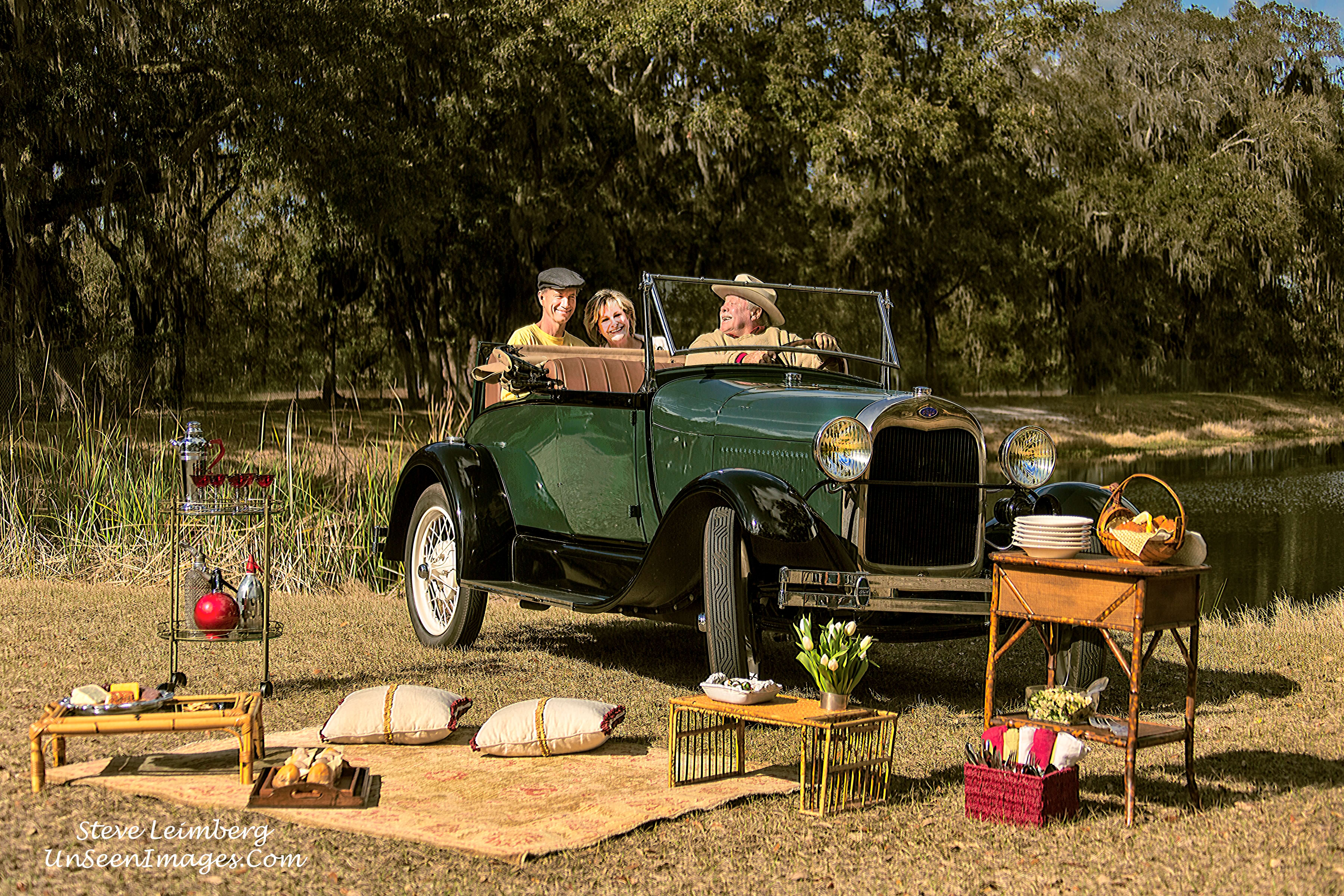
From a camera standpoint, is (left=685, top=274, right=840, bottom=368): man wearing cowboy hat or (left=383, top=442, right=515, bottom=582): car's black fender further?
(left=383, top=442, right=515, bottom=582): car's black fender

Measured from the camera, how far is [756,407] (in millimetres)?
6148

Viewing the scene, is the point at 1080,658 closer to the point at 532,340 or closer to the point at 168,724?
the point at 532,340

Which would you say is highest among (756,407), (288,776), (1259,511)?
(756,407)

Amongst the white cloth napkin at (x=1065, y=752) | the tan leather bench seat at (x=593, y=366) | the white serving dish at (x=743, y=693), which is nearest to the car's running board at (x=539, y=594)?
the tan leather bench seat at (x=593, y=366)

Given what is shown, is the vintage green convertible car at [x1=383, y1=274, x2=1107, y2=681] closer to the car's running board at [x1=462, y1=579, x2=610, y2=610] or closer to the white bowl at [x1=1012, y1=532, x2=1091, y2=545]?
the car's running board at [x1=462, y1=579, x2=610, y2=610]

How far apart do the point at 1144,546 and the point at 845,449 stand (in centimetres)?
147

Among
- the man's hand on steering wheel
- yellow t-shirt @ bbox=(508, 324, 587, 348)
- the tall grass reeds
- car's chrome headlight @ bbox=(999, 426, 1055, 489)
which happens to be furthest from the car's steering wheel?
the tall grass reeds

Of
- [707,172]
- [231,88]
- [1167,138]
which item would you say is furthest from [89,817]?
[1167,138]

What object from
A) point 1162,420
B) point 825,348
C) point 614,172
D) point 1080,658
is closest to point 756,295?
point 825,348

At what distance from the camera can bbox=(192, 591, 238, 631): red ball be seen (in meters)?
5.79

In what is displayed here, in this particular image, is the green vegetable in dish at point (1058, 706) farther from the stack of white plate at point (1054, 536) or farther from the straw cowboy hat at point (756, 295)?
the straw cowboy hat at point (756, 295)

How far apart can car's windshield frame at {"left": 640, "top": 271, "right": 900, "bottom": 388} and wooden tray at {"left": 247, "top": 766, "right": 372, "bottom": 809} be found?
9.39 ft

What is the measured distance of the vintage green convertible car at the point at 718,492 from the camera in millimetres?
5523

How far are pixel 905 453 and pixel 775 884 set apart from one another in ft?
7.82
